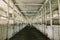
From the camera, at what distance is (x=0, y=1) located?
4172 millimetres

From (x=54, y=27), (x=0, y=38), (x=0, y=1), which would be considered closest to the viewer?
(x=0, y=38)

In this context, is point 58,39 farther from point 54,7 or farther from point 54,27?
point 54,7

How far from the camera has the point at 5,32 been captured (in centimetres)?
380

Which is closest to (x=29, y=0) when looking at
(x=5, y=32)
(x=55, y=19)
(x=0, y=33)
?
(x=55, y=19)

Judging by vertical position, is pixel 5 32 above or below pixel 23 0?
below

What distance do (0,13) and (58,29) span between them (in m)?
2.41

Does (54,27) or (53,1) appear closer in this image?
(54,27)

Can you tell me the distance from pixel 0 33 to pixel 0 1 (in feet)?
4.32

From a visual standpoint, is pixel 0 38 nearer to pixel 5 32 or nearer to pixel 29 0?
pixel 5 32

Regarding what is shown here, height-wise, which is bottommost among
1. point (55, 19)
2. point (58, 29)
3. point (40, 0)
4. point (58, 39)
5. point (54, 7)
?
point (58, 39)

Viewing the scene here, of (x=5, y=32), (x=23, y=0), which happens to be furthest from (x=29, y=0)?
(x=5, y=32)

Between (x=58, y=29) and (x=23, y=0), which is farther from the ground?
(x=23, y=0)

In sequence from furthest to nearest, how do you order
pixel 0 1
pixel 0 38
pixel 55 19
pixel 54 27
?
pixel 55 19 → pixel 0 1 → pixel 54 27 → pixel 0 38

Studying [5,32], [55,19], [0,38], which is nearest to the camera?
[0,38]
